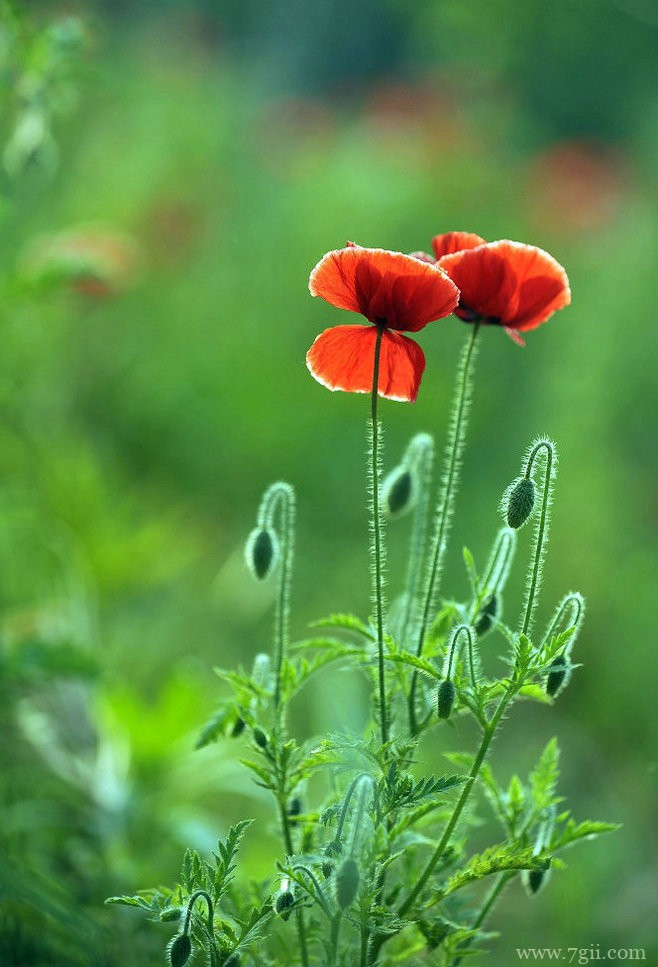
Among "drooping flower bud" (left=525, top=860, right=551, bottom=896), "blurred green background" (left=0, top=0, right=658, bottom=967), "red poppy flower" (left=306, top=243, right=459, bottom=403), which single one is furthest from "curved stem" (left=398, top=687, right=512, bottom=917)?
"blurred green background" (left=0, top=0, right=658, bottom=967)

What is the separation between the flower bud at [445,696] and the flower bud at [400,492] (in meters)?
0.21

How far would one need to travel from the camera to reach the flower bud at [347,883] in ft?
1.93

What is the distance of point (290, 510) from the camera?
30.5 inches

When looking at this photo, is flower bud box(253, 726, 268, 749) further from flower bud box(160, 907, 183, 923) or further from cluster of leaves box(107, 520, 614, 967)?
flower bud box(160, 907, 183, 923)

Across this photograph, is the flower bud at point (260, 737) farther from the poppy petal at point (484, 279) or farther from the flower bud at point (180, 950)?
the poppy petal at point (484, 279)

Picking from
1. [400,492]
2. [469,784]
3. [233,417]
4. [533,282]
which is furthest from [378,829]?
[233,417]

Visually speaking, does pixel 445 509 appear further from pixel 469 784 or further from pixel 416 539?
pixel 469 784

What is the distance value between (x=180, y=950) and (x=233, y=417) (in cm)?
205

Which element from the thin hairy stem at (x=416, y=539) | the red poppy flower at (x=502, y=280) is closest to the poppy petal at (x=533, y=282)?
the red poppy flower at (x=502, y=280)

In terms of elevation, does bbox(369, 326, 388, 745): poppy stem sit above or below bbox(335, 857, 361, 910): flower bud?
above

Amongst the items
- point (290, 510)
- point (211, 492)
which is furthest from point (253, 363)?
point (290, 510)

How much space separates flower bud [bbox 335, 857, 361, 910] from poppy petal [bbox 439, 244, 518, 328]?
1.21ft

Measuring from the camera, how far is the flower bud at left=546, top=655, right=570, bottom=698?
0.67m

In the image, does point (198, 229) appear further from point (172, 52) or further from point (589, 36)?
point (589, 36)
